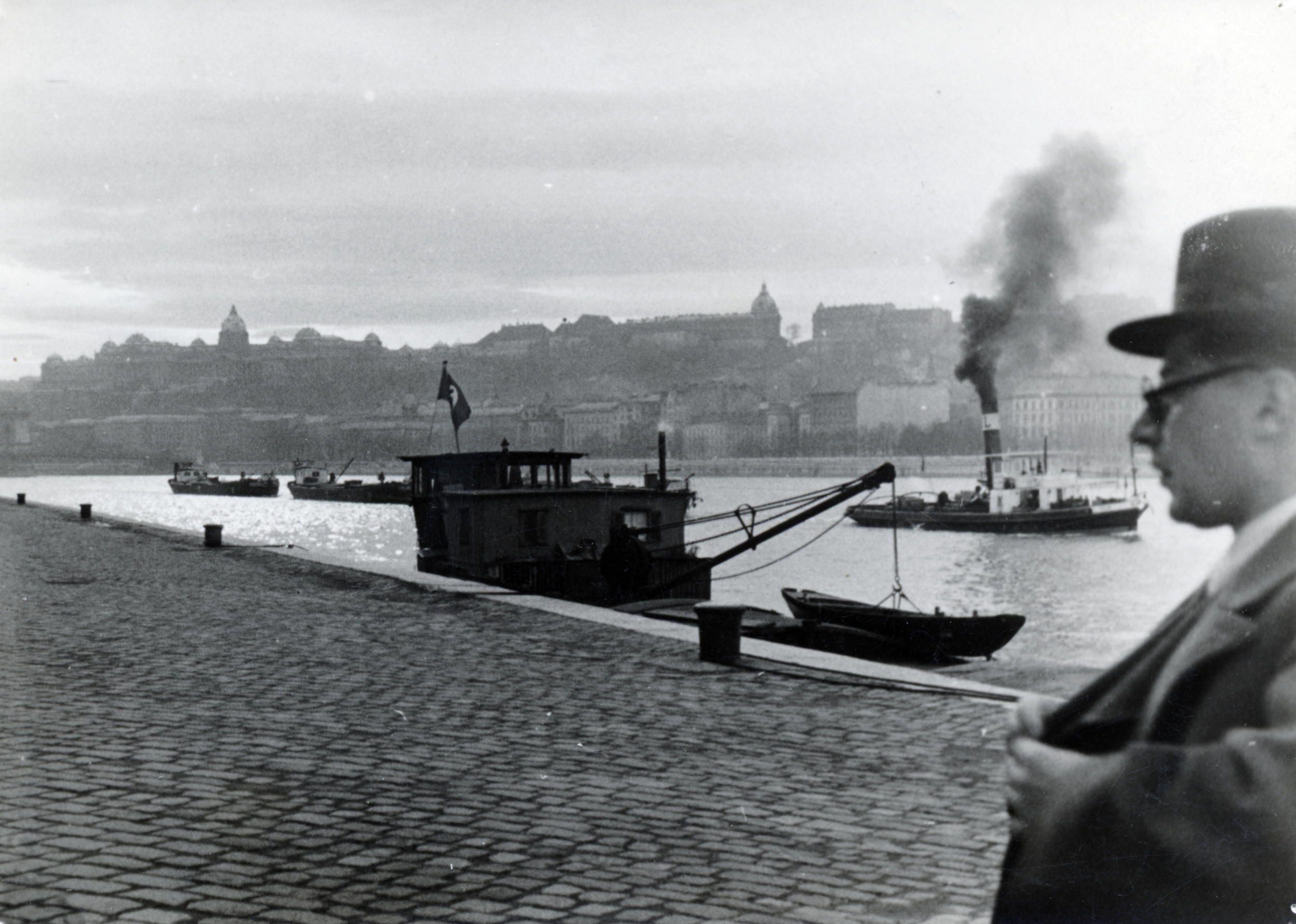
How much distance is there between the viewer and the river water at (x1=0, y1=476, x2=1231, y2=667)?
1382mm

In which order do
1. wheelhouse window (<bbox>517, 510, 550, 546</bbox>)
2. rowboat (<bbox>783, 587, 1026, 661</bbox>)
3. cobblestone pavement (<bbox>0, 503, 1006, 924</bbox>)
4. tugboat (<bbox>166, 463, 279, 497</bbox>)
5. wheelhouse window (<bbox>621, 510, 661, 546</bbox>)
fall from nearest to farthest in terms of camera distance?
cobblestone pavement (<bbox>0, 503, 1006, 924</bbox>)
rowboat (<bbox>783, 587, 1026, 661</bbox>)
wheelhouse window (<bbox>517, 510, 550, 546</bbox>)
wheelhouse window (<bbox>621, 510, 661, 546</bbox>)
tugboat (<bbox>166, 463, 279, 497</bbox>)

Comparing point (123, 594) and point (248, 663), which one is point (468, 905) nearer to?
point (248, 663)

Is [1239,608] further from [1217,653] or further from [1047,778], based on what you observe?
[1047,778]

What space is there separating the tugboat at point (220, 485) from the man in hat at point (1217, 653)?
9747 centimetres

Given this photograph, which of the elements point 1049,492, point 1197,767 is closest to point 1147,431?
point 1197,767

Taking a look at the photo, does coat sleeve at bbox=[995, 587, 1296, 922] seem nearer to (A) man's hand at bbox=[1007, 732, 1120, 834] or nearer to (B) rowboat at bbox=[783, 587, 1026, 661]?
(A) man's hand at bbox=[1007, 732, 1120, 834]

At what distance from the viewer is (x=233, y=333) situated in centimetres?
927

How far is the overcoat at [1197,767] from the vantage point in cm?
104

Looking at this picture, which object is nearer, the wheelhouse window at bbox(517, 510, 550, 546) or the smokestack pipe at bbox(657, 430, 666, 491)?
the smokestack pipe at bbox(657, 430, 666, 491)

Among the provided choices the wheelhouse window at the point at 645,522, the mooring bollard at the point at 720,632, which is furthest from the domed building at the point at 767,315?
the wheelhouse window at the point at 645,522

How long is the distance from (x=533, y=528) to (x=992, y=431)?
64.2 feet

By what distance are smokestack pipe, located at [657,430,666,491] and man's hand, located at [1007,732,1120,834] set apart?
525 centimetres

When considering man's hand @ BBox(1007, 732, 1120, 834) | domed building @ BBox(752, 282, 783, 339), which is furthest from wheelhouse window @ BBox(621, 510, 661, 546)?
man's hand @ BBox(1007, 732, 1120, 834)

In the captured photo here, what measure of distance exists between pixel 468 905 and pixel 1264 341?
3.53m
